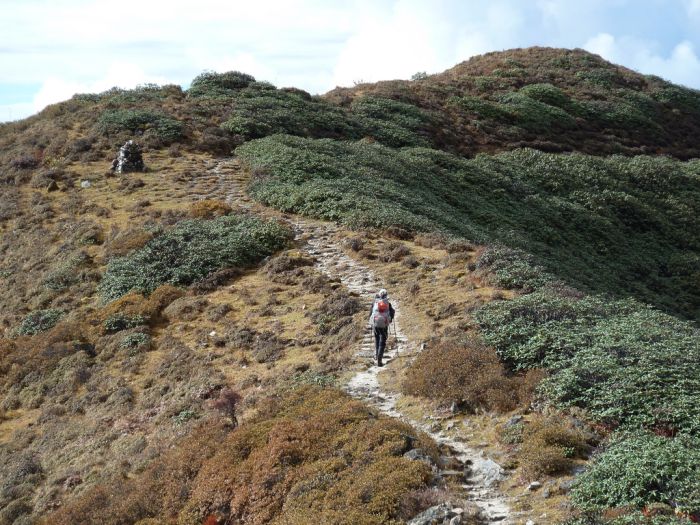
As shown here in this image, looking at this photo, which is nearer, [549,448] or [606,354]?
[549,448]

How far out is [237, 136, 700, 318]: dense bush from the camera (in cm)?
3434

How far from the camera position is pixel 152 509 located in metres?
13.9

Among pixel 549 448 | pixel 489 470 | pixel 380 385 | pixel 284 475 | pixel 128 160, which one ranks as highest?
pixel 128 160

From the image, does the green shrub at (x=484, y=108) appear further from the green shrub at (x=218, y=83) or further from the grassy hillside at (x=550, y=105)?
the green shrub at (x=218, y=83)

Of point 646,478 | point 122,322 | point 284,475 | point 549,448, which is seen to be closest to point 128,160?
point 122,322

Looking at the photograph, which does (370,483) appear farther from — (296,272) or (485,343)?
(296,272)

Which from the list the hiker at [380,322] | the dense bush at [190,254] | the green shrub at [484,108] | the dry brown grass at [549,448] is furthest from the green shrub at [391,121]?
the dry brown grass at [549,448]

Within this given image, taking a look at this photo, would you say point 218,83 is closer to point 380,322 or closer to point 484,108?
point 484,108

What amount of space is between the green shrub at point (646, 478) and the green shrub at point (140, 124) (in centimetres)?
4015

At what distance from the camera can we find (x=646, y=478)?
33.8 ft

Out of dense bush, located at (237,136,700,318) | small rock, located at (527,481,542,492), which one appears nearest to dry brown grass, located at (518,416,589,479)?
small rock, located at (527,481,542,492)

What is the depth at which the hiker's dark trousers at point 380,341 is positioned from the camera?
60.1 ft

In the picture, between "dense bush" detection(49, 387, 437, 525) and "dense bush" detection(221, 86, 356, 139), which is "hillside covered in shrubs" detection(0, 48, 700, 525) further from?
"dense bush" detection(221, 86, 356, 139)

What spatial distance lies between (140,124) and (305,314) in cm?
3014
